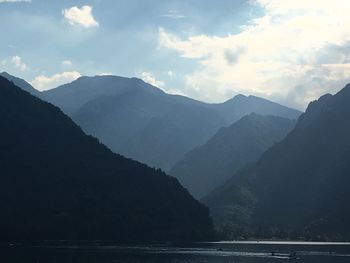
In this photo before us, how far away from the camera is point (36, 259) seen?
176625 mm

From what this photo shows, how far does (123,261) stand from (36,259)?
1034 inches

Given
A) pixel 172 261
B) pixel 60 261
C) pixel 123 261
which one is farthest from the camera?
pixel 172 261

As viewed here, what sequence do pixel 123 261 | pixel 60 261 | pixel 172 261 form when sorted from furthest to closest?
pixel 172 261 < pixel 123 261 < pixel 60 261

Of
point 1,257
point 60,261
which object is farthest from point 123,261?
point 1,257

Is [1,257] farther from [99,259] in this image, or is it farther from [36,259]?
[99,259]

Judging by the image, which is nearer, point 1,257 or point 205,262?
point 1,257

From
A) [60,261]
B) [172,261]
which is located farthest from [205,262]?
[60,261]

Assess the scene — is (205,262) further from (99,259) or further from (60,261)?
(60,261)

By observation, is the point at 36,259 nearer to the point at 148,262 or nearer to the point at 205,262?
the point at 148,262

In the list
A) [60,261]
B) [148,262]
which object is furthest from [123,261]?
[60,261]

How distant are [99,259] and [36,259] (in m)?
21.6

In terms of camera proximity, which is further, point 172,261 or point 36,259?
point 172,261

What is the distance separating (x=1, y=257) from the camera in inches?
6919

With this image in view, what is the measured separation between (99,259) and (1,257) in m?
30.5
